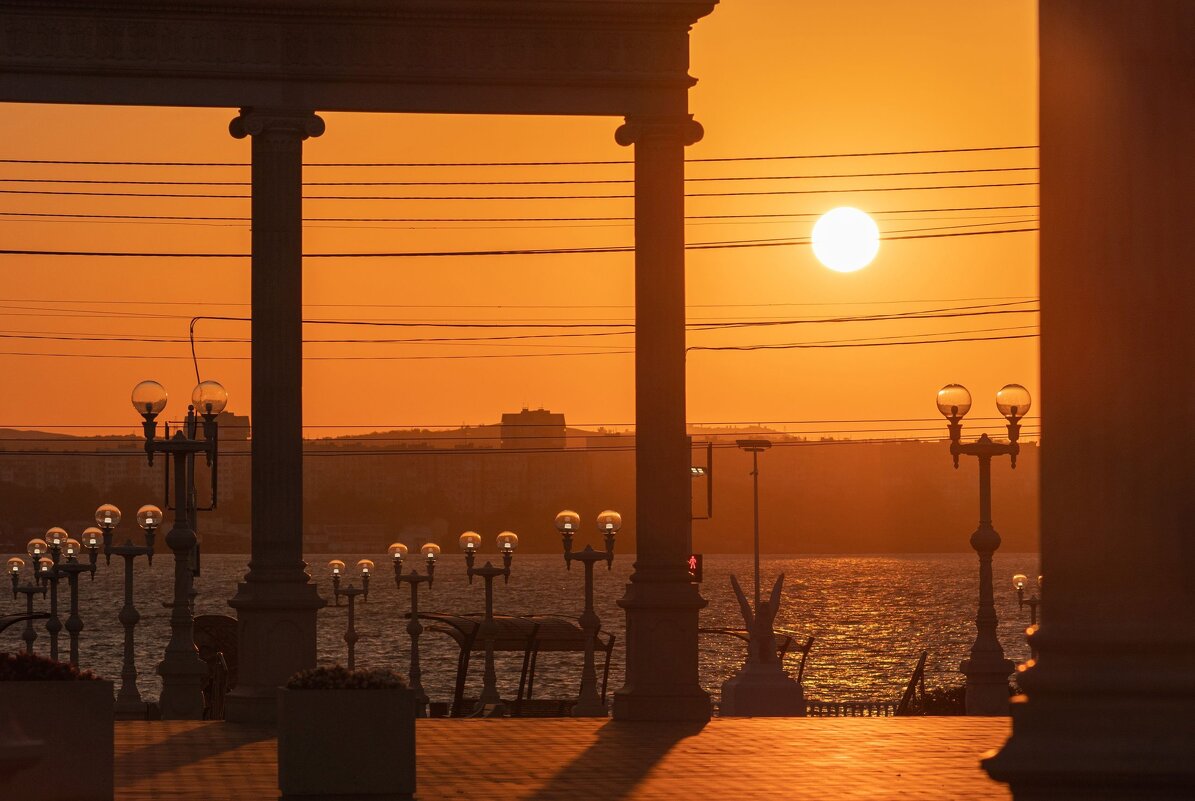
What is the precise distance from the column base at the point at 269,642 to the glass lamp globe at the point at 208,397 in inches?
Result: 344

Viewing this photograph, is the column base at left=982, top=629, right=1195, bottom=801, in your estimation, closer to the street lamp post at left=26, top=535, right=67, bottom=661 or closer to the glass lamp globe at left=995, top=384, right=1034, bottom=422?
the glass lamp globe at left=995, top=384, right=1034, bottom=422

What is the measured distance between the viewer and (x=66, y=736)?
15891 mm

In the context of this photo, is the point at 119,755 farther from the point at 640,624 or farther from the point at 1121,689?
the point at 1121,689

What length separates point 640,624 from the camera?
24.9 metres

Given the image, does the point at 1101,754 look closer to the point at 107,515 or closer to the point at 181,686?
the point at 181,686

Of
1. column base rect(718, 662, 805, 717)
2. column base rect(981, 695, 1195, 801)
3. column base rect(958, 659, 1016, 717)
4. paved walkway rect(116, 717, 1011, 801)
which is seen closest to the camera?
column base rect(981, 695, 1195, 801)

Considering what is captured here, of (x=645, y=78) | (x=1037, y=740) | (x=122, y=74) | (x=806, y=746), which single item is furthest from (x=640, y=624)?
(x=1037, y=740)

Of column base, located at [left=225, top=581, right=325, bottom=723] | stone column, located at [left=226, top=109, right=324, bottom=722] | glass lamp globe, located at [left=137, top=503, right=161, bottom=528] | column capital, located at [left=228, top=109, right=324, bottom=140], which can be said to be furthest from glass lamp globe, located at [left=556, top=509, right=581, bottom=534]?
column capital, located at [left=228, top=109, right=324, bottom=140]

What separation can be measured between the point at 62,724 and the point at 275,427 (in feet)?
30.5

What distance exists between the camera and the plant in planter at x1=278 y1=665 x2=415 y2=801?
657 inches

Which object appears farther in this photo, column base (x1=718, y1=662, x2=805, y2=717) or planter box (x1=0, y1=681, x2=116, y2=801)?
column base (x1=718, y1=662, x2=805, y2=717)

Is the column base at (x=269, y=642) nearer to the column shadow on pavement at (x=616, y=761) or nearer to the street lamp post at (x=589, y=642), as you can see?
the column shadow on pavement at (x=616, y=761)

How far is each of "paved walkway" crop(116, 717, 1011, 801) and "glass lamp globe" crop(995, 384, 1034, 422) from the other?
771 centimetres

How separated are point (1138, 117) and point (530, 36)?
1905cm
